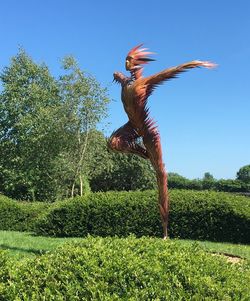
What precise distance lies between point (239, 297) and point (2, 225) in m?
11.2

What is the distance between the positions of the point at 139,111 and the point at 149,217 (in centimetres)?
481

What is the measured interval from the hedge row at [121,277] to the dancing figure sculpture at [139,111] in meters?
3.56

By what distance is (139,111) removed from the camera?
294 inches

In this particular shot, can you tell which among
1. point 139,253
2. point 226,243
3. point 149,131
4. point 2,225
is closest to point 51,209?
point 2,225

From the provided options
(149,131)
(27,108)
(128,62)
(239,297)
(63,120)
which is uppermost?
(27,108)

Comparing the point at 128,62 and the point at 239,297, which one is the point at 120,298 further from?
→ the point at 128,62

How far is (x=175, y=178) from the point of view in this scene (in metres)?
43.8

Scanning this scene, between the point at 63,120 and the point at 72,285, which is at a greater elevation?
the point at 63,120

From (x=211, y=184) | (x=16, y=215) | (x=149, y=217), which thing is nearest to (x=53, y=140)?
(x=16, y=215)

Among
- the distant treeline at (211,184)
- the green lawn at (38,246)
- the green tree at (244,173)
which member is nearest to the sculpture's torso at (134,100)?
the green lawn at (38,246)

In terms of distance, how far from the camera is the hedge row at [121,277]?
3467 millimetres

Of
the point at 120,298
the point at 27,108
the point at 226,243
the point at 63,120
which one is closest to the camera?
the point at 120,298

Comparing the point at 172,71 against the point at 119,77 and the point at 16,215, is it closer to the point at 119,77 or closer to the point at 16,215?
the point at 119,77

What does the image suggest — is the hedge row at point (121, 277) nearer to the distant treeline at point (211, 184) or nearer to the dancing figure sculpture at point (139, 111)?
the dancing figure sculpture at point (139, 111)
